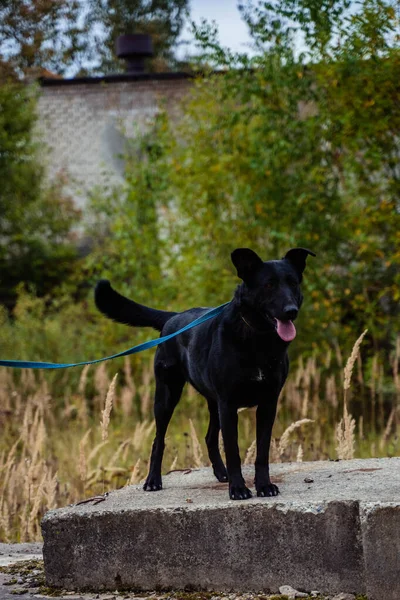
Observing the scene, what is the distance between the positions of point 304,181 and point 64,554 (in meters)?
6.35

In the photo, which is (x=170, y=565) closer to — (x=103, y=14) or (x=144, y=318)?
(x=144, y=318)

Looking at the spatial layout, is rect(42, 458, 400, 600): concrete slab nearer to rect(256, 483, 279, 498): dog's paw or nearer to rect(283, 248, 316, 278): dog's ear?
rect(256, 483, 279, 498): dog's paw

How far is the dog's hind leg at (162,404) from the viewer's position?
4.93 metres

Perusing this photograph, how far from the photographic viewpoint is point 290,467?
531 centimetres

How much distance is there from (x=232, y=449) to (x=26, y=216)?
19198mm

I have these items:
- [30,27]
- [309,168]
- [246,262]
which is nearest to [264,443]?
[246,262]

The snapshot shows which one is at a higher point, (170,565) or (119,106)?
(119,106)

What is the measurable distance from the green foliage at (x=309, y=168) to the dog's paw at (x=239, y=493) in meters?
4.81

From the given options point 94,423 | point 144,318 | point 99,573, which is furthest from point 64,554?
point 94,423

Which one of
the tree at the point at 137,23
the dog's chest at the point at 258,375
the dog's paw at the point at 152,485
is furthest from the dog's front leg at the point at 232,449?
the tree at the point at 137,23

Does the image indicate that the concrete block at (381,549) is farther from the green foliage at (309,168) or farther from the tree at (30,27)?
the tree at (30,27)

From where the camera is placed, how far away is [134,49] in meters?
27.0

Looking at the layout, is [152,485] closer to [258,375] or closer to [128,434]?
[258,375]

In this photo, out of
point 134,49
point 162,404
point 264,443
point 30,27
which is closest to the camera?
point 264,443
